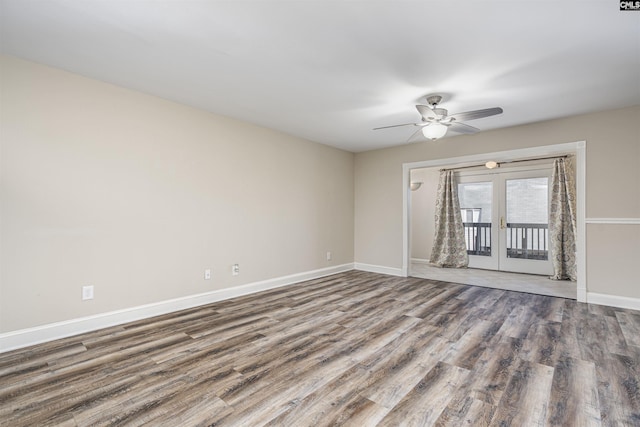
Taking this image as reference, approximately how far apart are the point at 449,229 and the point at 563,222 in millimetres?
2036

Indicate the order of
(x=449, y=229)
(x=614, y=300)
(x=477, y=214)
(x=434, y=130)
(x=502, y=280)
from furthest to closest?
(x=449, y=229) < (x=477, y=214) < (x=502, y=280) < (x=614, y=300) < (x=434, y=130)

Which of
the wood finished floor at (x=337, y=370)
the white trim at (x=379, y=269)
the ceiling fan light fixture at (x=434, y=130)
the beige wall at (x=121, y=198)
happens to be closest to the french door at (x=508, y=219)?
the white trim at (x=379, y=269)

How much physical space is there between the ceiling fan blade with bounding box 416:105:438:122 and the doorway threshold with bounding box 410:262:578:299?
3137 millimetres

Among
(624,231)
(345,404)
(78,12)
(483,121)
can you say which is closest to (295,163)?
(483,121)

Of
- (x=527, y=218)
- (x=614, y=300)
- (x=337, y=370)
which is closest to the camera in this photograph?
(x=337, y=370)

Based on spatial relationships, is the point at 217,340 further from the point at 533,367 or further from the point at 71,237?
the point at 533,367

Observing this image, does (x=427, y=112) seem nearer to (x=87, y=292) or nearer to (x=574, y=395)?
(x=574, y=395)

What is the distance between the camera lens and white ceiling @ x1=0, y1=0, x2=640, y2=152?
1.97m

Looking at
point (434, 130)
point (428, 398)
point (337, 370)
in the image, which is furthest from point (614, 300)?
point (337, 370)

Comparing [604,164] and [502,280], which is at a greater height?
[604,164]

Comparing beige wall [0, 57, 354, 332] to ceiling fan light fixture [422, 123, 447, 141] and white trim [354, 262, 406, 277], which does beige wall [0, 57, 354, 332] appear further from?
ceiling fan light fixture [422, 123, 447, 141]

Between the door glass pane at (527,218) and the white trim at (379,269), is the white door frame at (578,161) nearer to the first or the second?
the door glass pane at (527,218)

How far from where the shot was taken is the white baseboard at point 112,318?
100 inches

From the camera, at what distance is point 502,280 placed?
5.36m
